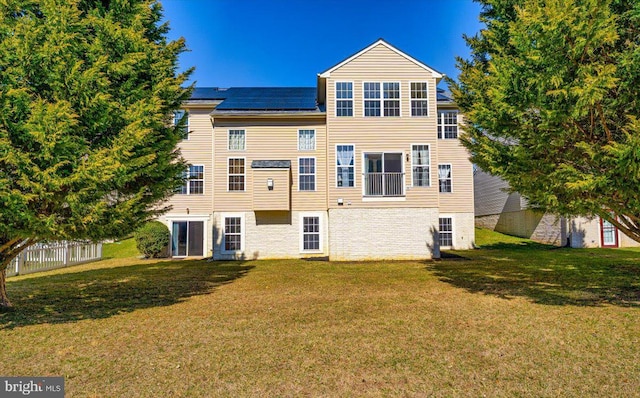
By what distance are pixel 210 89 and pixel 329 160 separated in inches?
492

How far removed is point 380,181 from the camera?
656 inches

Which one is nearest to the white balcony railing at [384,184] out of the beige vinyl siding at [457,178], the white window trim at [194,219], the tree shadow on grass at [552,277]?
the tree shadow on grass at [552,277]

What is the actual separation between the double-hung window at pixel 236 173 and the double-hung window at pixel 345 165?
5.17 metres

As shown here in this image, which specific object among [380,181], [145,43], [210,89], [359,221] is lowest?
[359,221]

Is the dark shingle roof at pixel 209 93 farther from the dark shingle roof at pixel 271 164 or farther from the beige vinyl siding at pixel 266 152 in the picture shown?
the dark shingle roof at pixel 271 164

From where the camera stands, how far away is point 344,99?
16.8 meters

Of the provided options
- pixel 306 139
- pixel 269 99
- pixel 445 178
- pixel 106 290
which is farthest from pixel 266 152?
pixel 445 178

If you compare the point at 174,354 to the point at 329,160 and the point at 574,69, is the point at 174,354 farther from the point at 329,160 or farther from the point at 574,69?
the point at 329,160

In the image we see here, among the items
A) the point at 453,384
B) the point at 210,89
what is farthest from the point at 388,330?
the point at 210,89

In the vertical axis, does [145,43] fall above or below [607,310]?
above

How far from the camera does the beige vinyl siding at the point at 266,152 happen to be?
59.9ft

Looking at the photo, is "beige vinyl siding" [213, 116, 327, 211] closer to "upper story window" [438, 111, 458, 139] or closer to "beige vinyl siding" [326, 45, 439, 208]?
"beige vinyl siding" [326, 45, 439, 208]

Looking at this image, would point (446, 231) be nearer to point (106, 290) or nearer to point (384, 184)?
point (384, 184)

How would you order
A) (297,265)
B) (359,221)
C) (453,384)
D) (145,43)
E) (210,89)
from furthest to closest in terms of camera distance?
(210,89), (359,221), (297,265), (145,43), (453,384)
